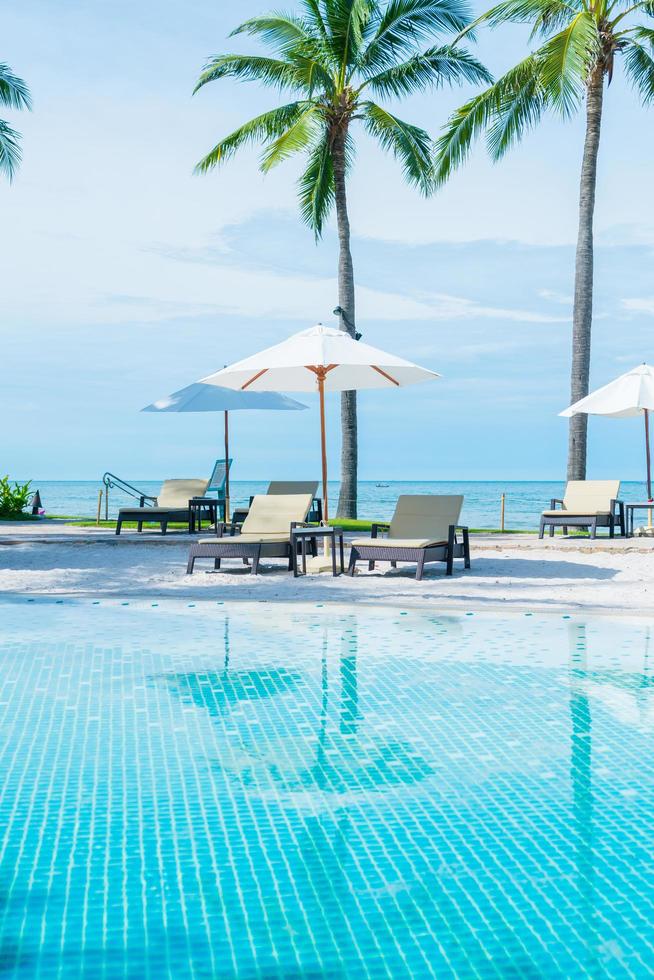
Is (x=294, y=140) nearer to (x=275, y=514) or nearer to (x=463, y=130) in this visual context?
(x=463, y=130)

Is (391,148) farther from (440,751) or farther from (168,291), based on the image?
(440,751)

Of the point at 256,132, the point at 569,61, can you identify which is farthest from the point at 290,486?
the point at 256,132

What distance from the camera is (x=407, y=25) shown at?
58.4ft

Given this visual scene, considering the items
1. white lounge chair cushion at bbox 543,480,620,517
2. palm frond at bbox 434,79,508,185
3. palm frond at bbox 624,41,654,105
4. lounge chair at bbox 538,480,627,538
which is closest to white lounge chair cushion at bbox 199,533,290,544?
lounge chair at bbox 538,480,627,538

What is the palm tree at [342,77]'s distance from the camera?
17.3 metres

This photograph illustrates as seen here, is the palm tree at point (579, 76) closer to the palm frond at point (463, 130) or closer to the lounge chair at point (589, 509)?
the palm frond at point (463, 130)

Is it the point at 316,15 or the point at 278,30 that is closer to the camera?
the point at 316,15

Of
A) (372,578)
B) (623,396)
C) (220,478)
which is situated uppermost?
(623,396)

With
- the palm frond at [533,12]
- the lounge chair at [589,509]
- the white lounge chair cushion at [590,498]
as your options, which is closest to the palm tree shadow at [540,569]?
the lounge chair at [589,509]

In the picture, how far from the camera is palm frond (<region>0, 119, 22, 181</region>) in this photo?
19.2 metres

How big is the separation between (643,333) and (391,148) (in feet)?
38.2

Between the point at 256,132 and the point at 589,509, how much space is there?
32.0ft

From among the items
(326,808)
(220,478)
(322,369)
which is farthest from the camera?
(220,478)

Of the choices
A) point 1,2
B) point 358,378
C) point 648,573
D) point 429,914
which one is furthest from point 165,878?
point 1,2
